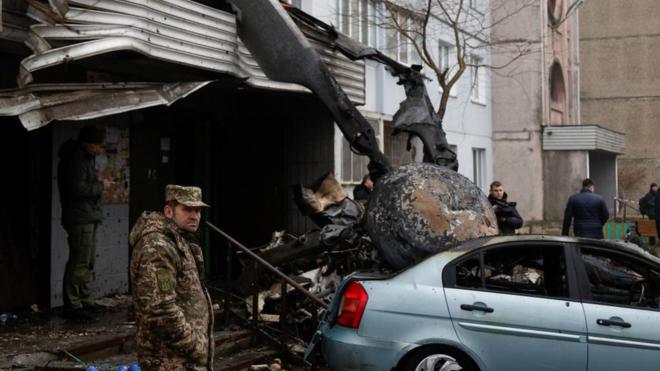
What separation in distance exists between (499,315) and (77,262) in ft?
13.7

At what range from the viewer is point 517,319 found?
18.4 feet

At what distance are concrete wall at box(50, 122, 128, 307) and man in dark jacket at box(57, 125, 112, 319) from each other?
1013 millimetres

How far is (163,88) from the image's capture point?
670 cm

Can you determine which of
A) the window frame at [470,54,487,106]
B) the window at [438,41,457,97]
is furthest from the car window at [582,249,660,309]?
the window frame at [470,54,487,106]

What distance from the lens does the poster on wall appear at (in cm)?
945

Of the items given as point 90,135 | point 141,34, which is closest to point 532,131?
point 90,135

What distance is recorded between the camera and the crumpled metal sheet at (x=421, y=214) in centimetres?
715

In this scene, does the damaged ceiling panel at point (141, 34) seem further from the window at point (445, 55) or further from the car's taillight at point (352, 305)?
the window at point (445, 55)

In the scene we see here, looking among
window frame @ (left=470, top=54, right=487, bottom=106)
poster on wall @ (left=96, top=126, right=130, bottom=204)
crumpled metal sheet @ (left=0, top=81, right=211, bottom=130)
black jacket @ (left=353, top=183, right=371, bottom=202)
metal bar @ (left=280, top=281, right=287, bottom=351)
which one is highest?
window frame @ (left=470, top=54, right=487, bottom=106)

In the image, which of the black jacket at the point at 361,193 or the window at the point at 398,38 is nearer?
the black jacket at the point at 361,193

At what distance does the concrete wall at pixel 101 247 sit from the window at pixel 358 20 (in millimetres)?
6439

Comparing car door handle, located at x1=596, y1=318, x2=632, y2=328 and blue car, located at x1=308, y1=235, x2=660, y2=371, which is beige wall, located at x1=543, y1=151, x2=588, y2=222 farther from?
car door handle, located at x1=596, y1=318, x2=632, y2=328

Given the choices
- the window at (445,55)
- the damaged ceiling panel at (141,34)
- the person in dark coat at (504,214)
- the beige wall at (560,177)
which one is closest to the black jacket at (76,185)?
the damaged ceiling panel at (141,34)

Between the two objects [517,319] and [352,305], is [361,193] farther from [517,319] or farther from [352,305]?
[517,319]
